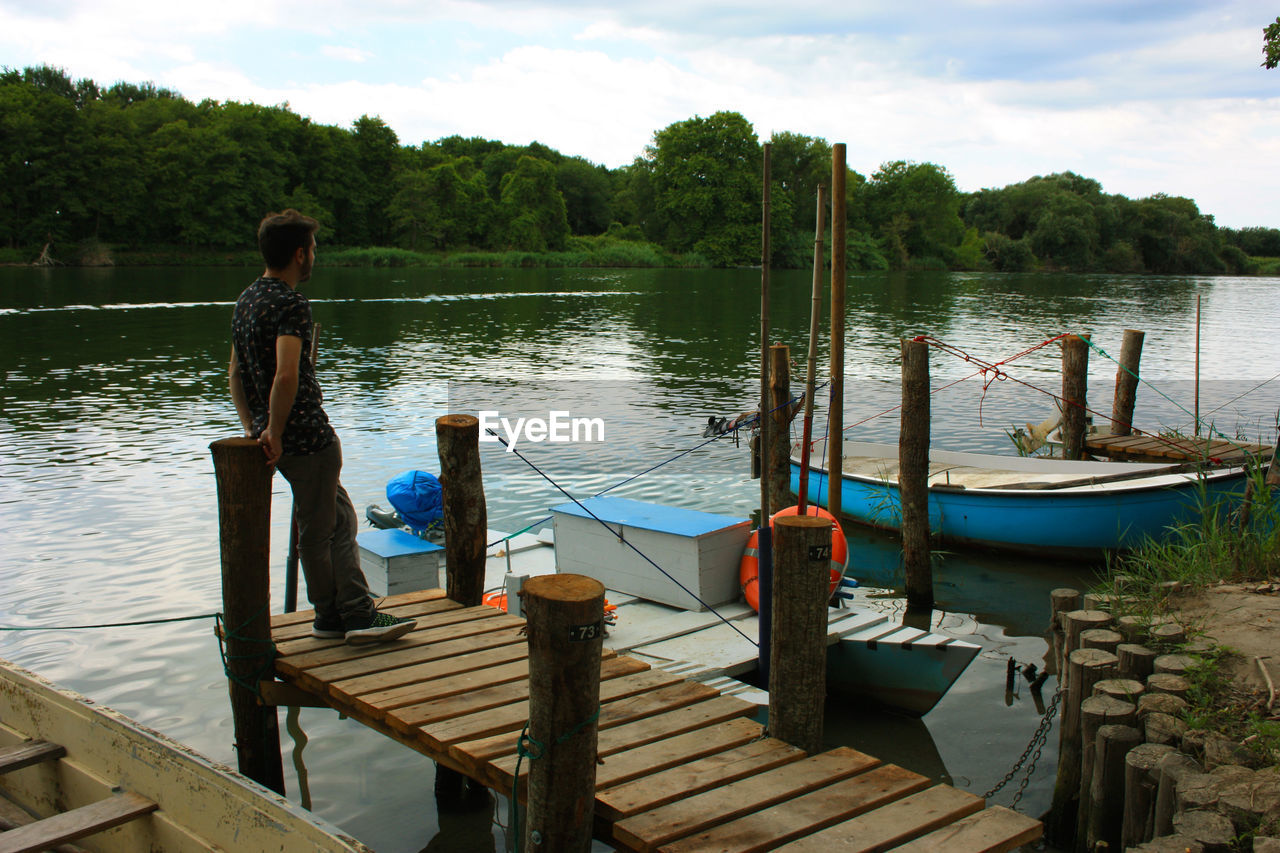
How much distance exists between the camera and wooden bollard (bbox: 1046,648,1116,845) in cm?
538

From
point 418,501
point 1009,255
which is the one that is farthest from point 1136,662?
point 1009,255

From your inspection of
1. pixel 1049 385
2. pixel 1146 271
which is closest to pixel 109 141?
pixel 1049 385

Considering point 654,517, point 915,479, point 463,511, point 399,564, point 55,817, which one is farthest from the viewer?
point 915,479

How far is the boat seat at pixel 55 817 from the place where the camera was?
12.7 feet

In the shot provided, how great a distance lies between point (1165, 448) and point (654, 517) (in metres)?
8.08

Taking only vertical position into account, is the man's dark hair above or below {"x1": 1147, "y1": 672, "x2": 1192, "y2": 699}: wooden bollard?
above

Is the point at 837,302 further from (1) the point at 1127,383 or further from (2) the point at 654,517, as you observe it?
(1) the point at 1127,383

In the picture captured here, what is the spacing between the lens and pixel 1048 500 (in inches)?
411

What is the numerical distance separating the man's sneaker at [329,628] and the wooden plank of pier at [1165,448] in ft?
31.6

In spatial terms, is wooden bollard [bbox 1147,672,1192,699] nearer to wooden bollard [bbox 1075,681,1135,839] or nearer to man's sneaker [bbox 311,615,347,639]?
wooden bollard [bbox 1075,681,1135,839]

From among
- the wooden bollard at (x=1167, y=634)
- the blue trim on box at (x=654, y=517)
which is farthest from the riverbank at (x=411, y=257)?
the wooden bollard at (x=1167, y=634)

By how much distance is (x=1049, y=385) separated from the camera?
2544cm

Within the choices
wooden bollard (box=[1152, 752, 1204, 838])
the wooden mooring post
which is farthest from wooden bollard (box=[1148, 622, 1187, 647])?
the wooden mooring post

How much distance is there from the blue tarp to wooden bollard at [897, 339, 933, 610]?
→ 4.50m
